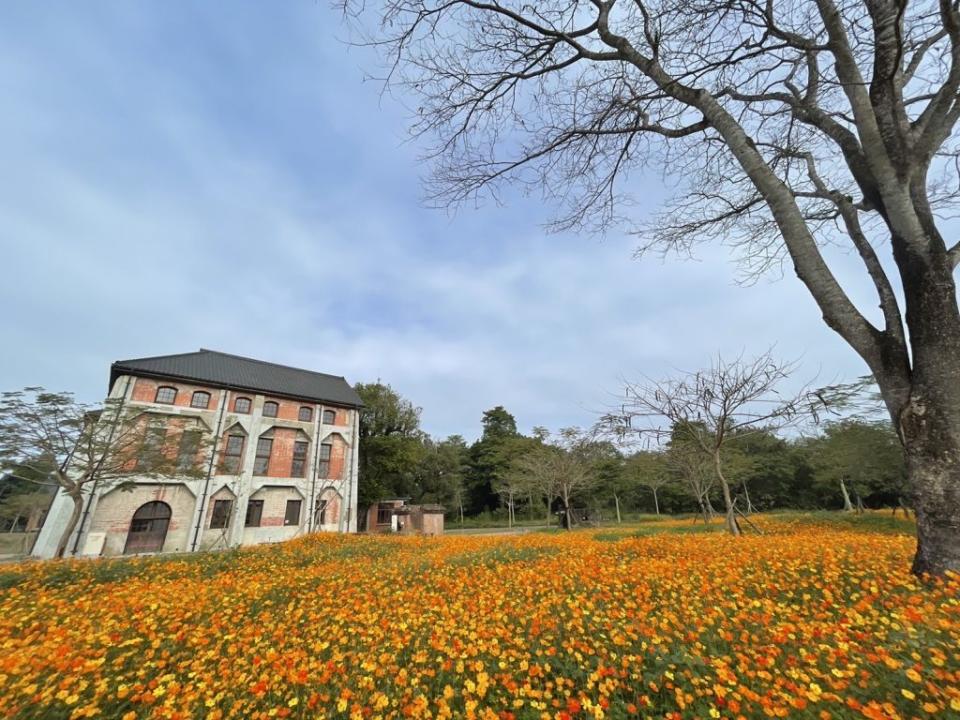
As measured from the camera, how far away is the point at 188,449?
1803cm

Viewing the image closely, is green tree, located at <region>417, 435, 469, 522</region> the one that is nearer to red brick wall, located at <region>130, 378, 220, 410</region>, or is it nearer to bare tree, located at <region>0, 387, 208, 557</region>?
red brick wall, located at <region>130, 378, 220, 410</region>

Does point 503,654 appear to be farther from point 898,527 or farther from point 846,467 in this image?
point 846,467

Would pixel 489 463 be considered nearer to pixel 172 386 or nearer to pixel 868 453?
pixel 172 386

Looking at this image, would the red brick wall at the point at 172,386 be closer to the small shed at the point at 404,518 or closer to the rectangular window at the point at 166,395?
the rectangular window at the point at 166,395

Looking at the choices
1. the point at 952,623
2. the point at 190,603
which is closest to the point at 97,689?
the point at 190,603

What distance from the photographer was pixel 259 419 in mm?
24516

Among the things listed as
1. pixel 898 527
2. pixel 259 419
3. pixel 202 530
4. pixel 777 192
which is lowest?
pixel 898 527

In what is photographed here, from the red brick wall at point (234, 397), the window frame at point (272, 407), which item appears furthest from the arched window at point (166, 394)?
the window frame at point (272, 407)

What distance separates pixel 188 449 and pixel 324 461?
31.4 feet

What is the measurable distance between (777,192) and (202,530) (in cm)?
2721

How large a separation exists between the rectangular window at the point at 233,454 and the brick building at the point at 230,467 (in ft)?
0.19

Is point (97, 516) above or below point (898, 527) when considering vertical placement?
above

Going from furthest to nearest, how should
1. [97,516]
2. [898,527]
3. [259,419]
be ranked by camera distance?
[259,419] → [97,516] → [898,527]

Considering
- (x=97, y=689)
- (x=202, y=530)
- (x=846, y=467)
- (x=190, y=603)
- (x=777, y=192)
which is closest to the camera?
(x=97, y=689)
